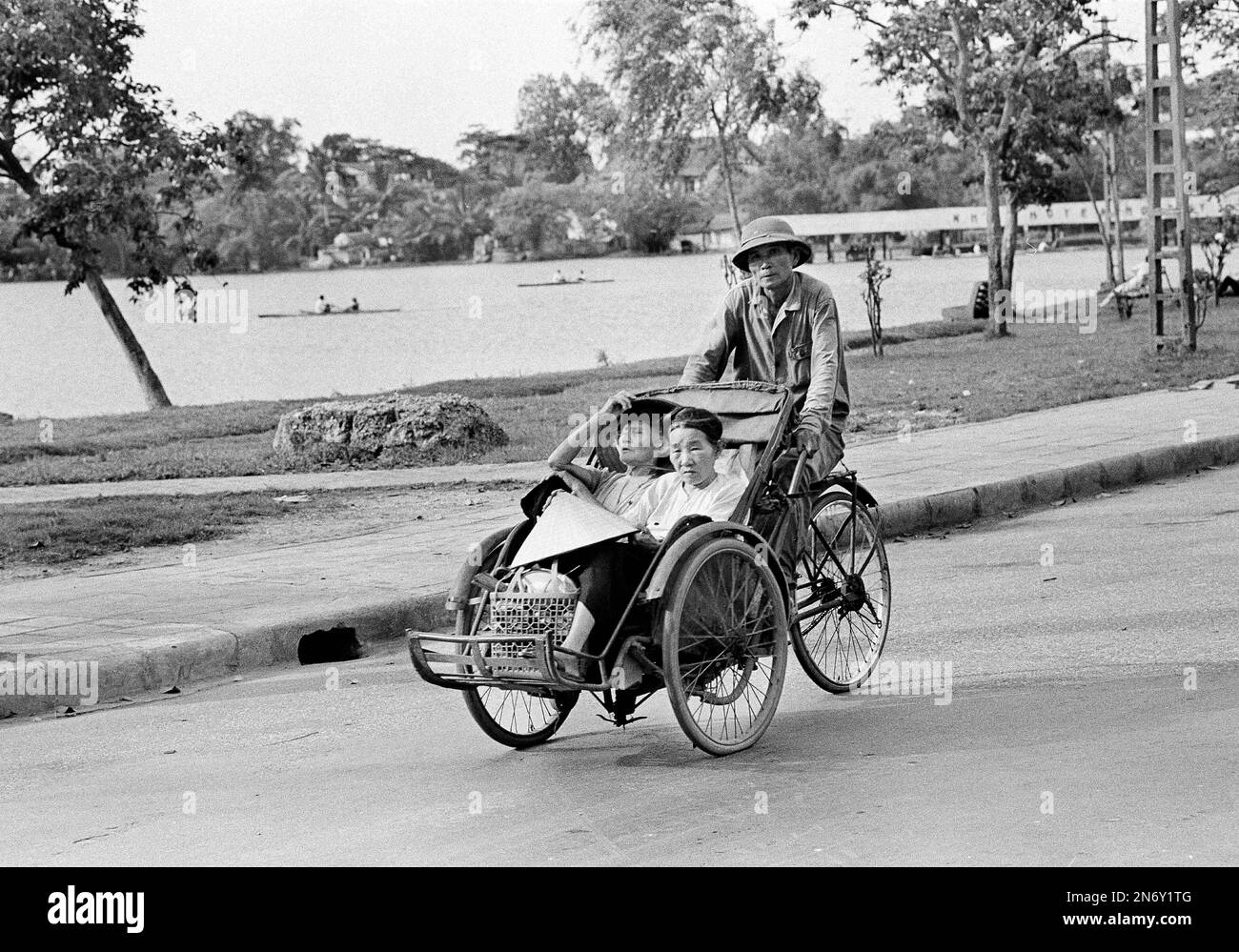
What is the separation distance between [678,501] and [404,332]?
62.2 m

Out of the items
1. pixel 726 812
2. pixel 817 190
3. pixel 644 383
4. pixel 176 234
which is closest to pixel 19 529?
pixel 726 812

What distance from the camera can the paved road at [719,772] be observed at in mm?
4891

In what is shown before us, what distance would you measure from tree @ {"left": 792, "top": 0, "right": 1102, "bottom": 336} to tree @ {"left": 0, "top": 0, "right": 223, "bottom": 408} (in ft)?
35.1

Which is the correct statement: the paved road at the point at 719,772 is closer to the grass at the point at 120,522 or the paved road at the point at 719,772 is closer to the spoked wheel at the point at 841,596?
the spoked wheel at the point at 841,596

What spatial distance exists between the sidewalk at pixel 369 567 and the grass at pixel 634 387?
1.33 meters

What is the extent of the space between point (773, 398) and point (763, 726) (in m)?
1.26

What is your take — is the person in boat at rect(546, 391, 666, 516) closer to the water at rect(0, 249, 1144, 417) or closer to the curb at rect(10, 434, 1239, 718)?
the curb at rect(10, 434, 1239, 718)

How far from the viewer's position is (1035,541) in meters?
10.5

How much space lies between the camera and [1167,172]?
73.4ft

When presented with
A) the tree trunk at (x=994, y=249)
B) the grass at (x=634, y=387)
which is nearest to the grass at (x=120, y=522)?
the grass at (x=634, y=387)

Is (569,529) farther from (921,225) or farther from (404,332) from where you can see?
(921,225)

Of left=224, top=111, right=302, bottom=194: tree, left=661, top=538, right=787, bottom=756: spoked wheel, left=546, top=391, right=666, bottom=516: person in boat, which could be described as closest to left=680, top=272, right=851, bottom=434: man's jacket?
left=546, top=391, right=666, bottom=516: person in boat

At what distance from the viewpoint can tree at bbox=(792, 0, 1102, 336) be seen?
97.6ft
